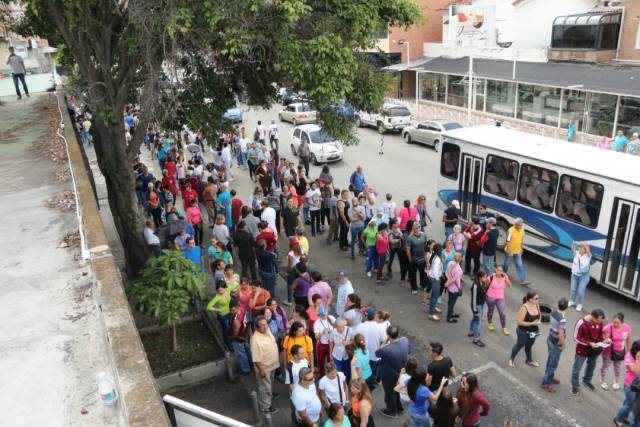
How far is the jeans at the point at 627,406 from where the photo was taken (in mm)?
7133

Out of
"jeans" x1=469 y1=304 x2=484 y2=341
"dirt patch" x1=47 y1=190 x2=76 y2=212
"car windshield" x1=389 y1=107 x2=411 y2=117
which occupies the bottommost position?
"jeans" x1=469 y1=304 x2=484 y2=341

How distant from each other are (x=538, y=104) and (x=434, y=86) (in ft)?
30.5

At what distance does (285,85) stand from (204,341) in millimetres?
5824

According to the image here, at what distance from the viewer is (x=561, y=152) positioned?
473 inches

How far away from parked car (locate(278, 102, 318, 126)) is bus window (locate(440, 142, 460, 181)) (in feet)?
57.3

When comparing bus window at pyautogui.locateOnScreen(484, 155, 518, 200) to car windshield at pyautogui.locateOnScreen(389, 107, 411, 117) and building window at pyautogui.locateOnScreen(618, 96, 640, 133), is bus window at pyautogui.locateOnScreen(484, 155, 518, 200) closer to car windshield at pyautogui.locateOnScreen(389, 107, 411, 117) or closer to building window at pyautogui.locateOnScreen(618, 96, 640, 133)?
building window at pyautogui.locateOnScreen(618, 96, 640, 133)

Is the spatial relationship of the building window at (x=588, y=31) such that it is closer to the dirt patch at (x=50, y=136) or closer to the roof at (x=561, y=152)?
the roof at (x=561, y=152)

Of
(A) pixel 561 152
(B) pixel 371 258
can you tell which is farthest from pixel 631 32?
(B) pixel 371 258

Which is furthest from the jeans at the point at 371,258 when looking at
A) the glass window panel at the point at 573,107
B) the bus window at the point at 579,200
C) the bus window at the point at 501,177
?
the glass window panel at the point at 573,107

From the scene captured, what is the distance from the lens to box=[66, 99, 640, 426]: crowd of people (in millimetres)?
6688

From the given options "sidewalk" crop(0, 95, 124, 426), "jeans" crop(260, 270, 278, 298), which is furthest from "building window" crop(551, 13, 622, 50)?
"sidewalk" crop(0, 95, 124, 426)

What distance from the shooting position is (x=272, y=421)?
797 cm

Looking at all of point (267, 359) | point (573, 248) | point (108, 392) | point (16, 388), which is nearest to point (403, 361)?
point (267, 359)

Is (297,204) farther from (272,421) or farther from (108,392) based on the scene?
(108,392)
